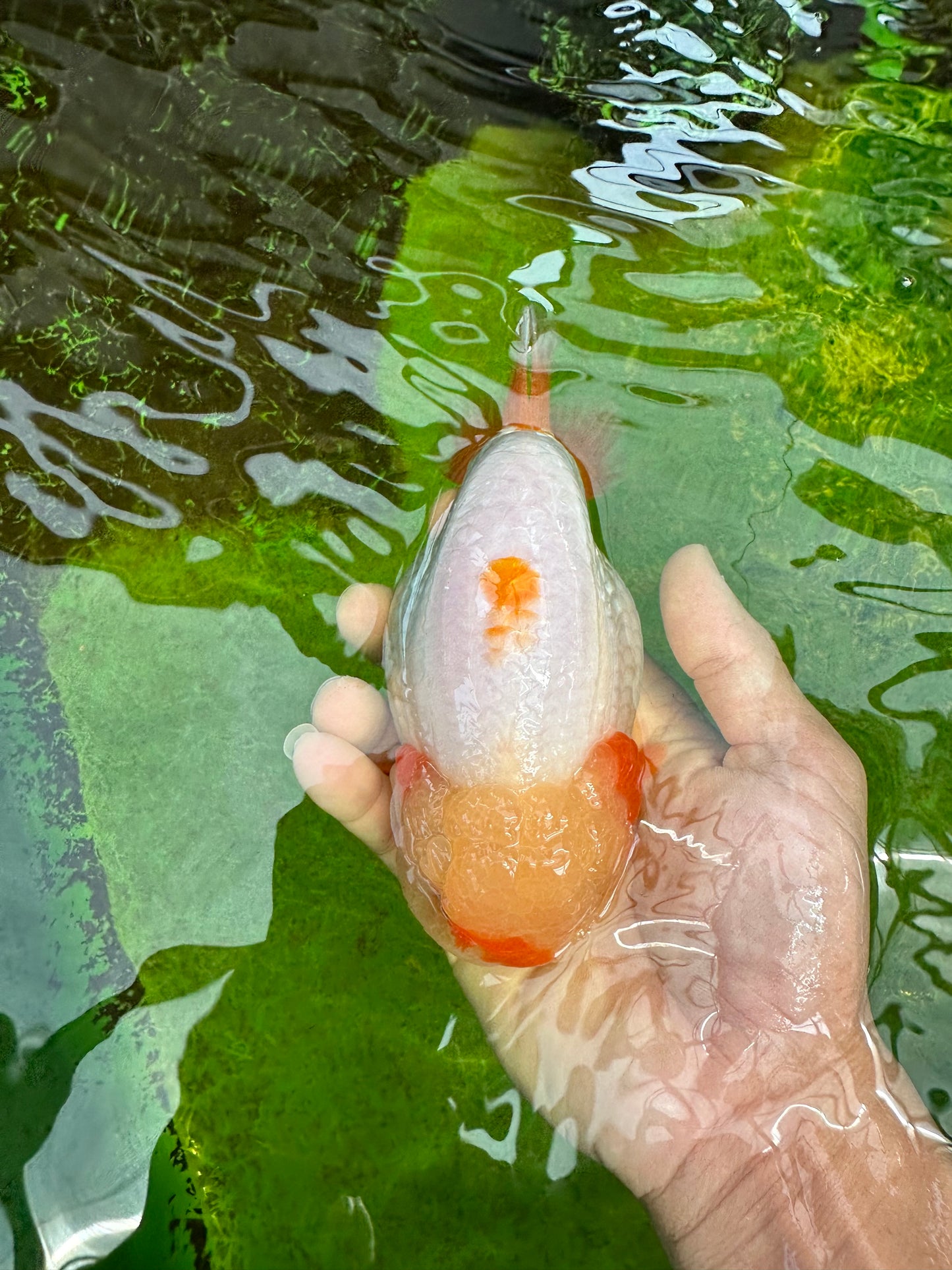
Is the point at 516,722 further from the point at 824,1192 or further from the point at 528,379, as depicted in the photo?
the point at 824,1192

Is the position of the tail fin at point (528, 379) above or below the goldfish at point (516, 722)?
above

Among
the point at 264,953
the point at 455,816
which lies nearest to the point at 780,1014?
the point at 455,816

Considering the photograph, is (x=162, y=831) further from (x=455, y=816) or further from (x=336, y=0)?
(x=336, y=0)

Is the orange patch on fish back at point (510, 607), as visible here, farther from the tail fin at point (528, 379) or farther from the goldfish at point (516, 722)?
the tail fin at point (528, 379)

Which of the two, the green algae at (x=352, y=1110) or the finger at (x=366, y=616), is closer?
the green algae at (x=352, y=1110)

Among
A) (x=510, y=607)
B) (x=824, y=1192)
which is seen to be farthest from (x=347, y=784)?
(x=824, y=1192)

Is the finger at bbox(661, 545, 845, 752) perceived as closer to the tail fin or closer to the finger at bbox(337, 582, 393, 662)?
the tail fin

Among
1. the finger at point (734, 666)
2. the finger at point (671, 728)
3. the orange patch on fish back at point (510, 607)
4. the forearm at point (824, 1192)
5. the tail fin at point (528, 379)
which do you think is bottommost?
the forearm at point (824, 1192)

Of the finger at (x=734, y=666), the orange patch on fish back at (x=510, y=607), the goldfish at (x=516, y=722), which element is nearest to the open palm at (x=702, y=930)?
the finger at (x=734, y=666)
